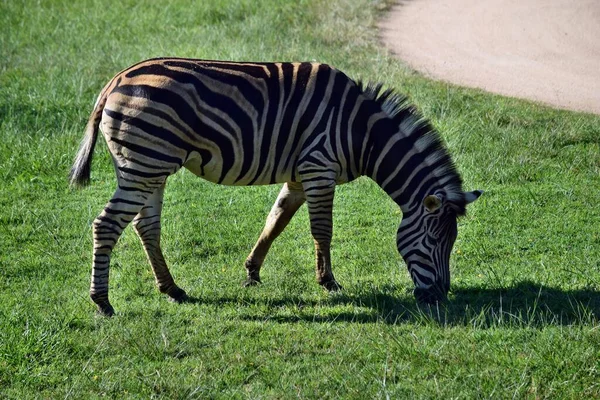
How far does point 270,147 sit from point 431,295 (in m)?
1.90

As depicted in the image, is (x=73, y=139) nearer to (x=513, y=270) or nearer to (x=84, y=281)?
(x=84, y=281)

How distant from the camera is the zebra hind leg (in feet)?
24.3

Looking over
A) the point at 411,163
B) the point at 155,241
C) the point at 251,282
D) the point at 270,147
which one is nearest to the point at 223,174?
the point at 270,147

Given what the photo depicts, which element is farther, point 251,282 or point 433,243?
point 251,282

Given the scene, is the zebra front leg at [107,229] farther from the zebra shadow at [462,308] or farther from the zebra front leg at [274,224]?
the zebra front leg at [274,224]

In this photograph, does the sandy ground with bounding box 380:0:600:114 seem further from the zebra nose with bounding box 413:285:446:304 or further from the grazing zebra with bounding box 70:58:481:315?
the zebra nose with bounding box 413:285:446:304

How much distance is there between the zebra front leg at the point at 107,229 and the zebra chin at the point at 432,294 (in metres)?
2.46

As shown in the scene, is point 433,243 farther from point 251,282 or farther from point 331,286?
point 251,282

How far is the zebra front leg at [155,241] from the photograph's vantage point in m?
8.02

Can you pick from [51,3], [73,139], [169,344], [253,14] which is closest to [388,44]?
[253,14]

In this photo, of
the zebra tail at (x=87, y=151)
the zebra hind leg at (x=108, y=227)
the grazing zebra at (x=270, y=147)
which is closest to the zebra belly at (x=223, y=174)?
the grazing zebra at (x=270, y=147)

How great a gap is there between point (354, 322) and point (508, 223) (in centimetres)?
297

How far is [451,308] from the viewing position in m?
7.52

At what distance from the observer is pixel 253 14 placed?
1848 centimetres
